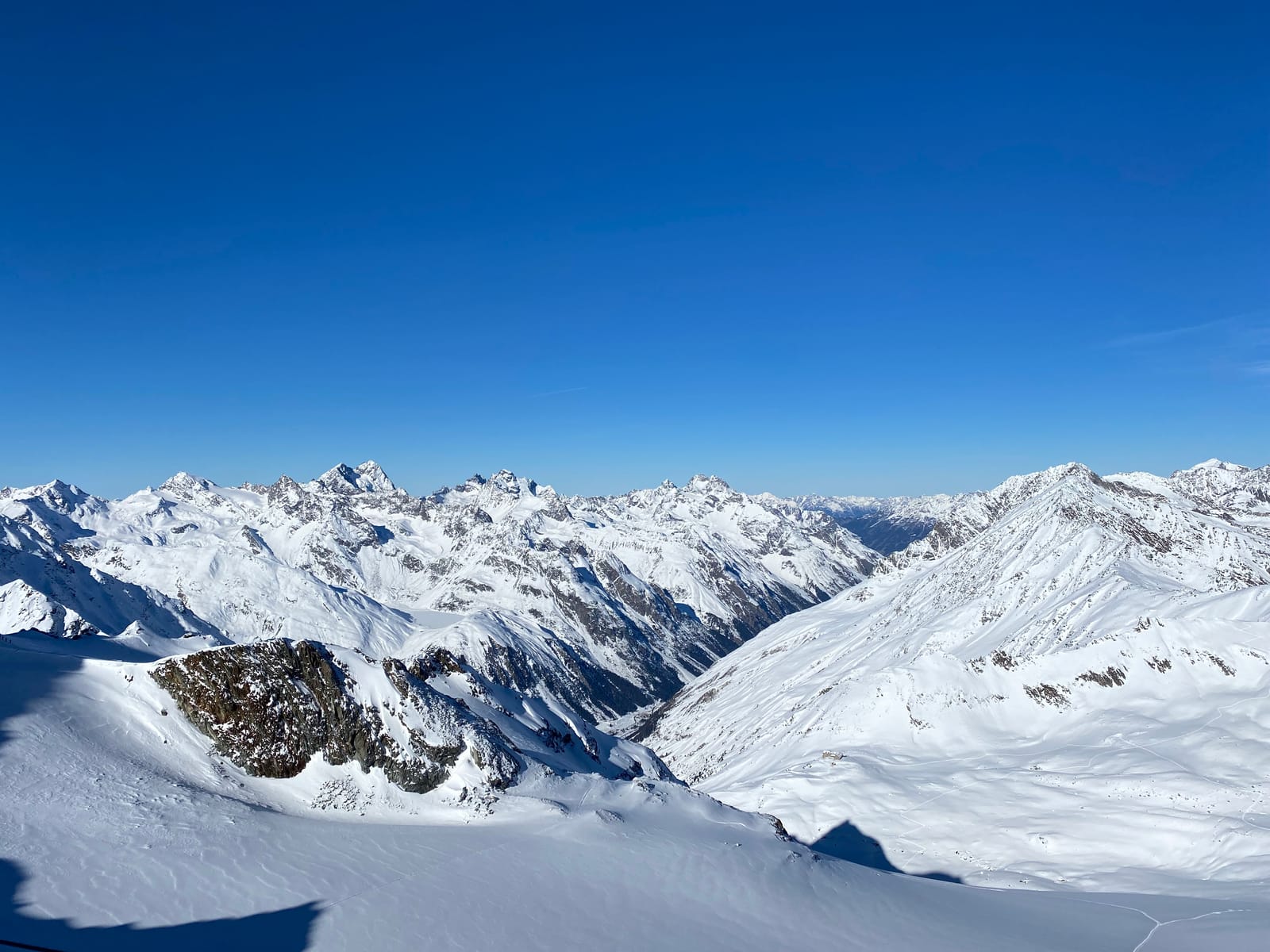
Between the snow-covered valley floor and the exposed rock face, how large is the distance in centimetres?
108

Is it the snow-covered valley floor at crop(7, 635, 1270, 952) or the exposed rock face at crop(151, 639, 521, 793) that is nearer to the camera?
the snow-covered valley floor at crop(7, 635, 1270, 952)

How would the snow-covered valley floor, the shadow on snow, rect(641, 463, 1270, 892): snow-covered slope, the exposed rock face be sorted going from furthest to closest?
the shadow on snow → rect(641, 463, 1270, 892): snow-covered slope → the exposed rock face → the snow-covered valley floor

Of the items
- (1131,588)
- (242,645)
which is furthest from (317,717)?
(1131,588)

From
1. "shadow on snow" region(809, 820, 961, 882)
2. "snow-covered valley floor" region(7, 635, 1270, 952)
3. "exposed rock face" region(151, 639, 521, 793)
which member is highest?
"exposed rock face" region(151, 639, 521, 793)

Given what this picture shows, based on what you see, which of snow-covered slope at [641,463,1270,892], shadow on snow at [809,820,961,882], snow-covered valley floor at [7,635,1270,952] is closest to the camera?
snow-covered valley floor at [7,635,1270,952]

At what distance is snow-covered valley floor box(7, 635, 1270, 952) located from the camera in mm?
23516

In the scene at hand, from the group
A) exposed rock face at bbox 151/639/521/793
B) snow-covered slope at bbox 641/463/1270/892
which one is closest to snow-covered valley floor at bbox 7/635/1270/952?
exposed rock face at bbox 151/639/521/793

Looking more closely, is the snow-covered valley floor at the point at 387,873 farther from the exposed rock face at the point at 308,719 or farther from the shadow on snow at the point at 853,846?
the shadow on snow at the point at 853,846

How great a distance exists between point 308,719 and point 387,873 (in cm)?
1404

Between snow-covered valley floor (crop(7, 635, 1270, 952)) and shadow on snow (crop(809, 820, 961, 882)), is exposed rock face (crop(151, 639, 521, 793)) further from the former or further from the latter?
shadow on snow (crop(809, 820, 961, 882))

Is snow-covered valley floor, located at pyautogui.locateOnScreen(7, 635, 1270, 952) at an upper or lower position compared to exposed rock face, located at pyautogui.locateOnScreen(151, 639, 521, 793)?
lower

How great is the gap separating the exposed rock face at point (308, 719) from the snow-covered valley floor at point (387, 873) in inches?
42.4

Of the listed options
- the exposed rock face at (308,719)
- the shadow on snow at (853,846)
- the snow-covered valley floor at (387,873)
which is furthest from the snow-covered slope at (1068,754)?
the exposed rock face at (308,719)

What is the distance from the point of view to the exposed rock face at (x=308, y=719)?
1457 inches
